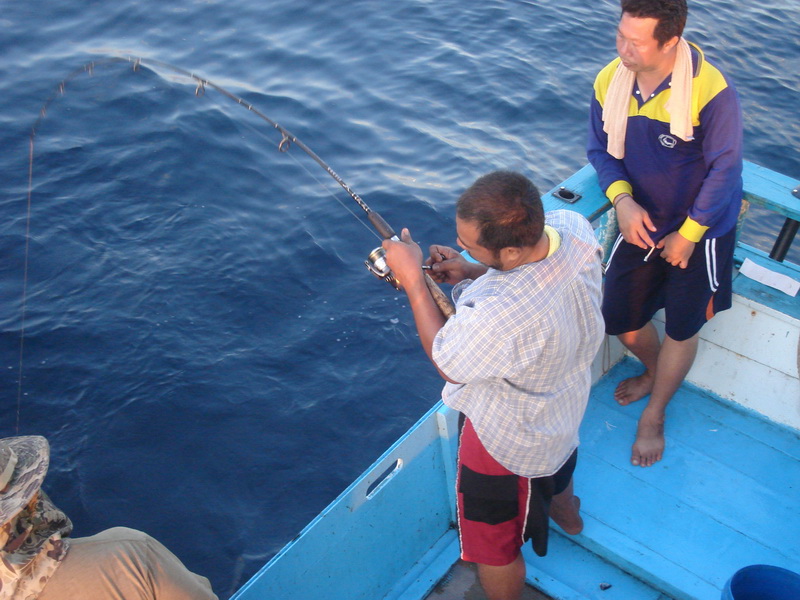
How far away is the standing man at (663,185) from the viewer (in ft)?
8.68

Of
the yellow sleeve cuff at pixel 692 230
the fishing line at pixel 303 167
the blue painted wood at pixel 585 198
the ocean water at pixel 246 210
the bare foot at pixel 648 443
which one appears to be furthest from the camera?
the ocean water at pixel 246 210

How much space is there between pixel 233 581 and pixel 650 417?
2.60 m

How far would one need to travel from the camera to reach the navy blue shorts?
3012 millimetres

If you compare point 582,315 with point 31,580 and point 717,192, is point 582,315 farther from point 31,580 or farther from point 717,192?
point 31,580

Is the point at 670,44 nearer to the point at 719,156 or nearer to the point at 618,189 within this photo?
the point at 719,156

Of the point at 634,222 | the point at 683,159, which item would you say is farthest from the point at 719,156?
the point at 634,222

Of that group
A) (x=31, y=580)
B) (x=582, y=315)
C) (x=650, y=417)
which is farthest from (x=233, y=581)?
(x=582, y=315)

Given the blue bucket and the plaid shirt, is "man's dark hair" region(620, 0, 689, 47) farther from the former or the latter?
the blue bucket

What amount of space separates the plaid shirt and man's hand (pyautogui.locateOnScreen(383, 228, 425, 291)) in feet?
0.58

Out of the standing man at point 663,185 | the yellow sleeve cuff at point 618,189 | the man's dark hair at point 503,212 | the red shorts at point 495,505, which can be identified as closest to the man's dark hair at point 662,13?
the standing man at point 663,185

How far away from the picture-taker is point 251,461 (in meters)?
5.03

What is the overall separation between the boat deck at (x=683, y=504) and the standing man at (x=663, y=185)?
14cm

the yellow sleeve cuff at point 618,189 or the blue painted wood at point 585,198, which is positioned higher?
the yellow sleeve cuff at point 618,189

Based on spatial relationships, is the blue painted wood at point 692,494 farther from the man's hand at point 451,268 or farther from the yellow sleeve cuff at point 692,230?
the man's hand at point 451,268
